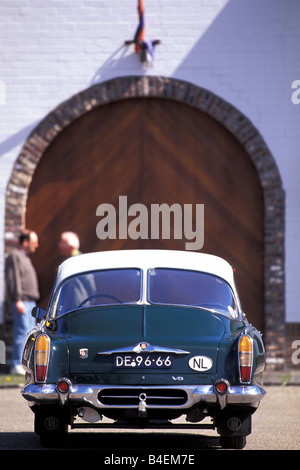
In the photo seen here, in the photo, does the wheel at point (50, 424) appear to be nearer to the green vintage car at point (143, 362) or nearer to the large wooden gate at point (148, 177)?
the green vintage car at point (143, 362)

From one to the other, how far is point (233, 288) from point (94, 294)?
1.15 metres

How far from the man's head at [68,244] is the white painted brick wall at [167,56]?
87 cm

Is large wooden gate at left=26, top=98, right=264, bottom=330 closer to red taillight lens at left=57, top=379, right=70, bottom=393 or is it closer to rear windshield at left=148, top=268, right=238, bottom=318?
rear windshield at left=148, top=268, right=238, bottom=318

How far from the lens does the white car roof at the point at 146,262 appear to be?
8234mm

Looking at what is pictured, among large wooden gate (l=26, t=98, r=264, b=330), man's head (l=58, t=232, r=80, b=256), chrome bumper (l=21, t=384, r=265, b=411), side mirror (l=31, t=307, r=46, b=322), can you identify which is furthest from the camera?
large wooden gate (l=26, t=98, r=264, b=330)

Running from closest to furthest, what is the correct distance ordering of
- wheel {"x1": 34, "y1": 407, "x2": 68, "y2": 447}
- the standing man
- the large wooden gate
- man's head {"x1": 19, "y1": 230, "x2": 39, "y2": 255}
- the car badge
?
1. the car badge
2. wheel {"x1": 34, "y1": 407, "x2": 68, "y2": 447}
3. the standing man
4. man's head {"x1": 19, "y1": 230, "x2": 39, "y2": 255}
5. the large wooden gate

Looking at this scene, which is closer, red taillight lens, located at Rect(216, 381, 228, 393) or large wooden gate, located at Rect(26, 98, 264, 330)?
red taillight lens, located at Rect(216, 381, 228, 393)

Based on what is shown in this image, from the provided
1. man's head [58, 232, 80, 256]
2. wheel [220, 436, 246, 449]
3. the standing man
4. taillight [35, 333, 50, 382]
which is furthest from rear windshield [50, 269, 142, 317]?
man's head [58, 232, 80, 256]

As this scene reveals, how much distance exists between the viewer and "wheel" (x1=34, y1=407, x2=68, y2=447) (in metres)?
7.50
